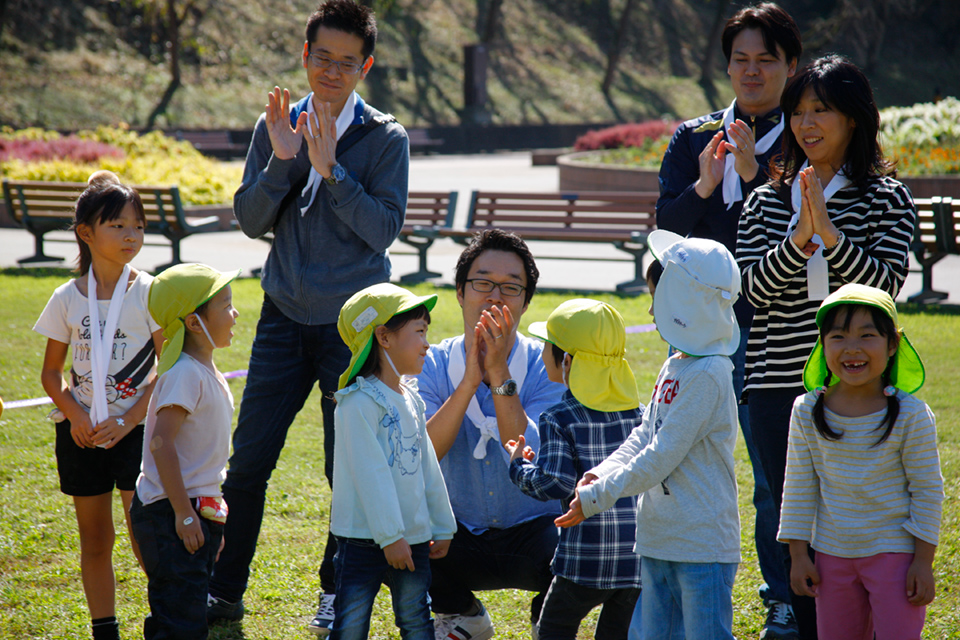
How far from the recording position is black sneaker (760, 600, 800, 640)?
139 inches

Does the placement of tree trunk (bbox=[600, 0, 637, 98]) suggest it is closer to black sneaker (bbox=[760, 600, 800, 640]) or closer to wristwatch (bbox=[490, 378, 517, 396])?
black sneaker (bbox=[760, 600, 800, 640])

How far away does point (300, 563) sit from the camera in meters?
4.26

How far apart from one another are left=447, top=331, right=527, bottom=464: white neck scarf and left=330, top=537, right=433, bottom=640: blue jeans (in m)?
0.57

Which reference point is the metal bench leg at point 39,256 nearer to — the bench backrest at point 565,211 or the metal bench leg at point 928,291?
the bench backrest at point 565,211

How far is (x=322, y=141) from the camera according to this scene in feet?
11.8

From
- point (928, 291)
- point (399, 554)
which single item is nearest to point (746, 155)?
point (399, 554)

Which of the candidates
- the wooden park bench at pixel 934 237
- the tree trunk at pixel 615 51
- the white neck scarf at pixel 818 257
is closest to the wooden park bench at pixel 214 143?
the tree trunk at pixel 615 51

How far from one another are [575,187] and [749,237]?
1759 cm

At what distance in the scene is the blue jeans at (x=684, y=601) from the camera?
2.70 m

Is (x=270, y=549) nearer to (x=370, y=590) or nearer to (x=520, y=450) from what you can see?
(x=370, y=590)

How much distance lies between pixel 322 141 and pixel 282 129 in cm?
19

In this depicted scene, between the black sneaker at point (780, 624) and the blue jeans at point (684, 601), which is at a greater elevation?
the blue jeans at point (684, 601)

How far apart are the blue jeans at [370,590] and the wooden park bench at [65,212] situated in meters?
9.56

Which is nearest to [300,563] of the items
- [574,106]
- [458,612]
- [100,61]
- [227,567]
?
[227,567]
